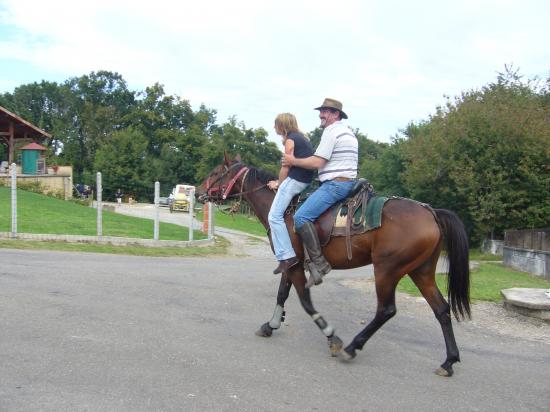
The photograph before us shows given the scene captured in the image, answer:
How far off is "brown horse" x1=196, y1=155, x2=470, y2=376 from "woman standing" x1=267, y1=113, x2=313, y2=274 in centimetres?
11

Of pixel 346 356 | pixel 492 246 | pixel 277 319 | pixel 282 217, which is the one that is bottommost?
pixel 492 246

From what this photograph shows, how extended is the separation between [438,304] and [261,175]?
105 inches

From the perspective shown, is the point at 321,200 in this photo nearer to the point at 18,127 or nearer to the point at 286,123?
the point at 286,123

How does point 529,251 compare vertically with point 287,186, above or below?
below

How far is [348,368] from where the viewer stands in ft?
17.4

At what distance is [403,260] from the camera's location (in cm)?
556

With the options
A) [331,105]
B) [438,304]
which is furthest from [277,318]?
[331,105]

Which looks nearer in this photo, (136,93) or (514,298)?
(514,298)

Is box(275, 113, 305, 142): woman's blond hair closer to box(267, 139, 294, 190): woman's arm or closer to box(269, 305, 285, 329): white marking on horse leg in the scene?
box(267, 139, 294, 190): woman's arm

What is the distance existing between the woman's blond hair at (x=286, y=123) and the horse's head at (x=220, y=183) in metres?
0.93

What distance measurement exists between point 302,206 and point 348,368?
1.79m

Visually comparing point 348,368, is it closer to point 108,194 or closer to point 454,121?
point 454,121

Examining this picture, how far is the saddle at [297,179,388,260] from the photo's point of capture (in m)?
5.69

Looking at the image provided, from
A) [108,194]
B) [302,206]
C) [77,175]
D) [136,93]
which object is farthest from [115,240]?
[136,93]
